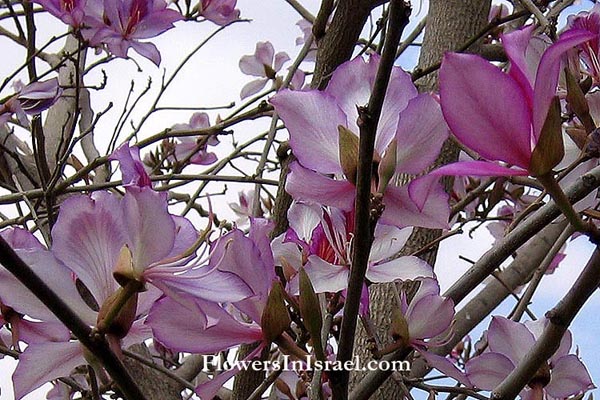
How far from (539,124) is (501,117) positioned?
0.02 m

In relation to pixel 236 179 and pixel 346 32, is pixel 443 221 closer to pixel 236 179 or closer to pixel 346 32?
pixel 346 32

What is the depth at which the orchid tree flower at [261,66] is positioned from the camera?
5.60 ft

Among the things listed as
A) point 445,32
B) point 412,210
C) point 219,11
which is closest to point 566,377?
point 412,210

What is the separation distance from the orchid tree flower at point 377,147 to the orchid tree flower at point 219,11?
106 centimetres

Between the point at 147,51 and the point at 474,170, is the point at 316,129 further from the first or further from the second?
the point at 147,51

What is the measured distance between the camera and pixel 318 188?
0.47m

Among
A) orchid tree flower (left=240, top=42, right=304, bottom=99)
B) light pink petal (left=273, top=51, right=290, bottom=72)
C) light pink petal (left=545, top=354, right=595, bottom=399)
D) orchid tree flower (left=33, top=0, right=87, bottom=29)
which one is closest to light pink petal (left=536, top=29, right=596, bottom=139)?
light pink petal (left=545, top=354, right=595, bottom=399)

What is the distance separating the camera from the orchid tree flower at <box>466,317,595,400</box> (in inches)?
24.1

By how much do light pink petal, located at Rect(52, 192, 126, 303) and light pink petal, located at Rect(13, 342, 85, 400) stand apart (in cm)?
5

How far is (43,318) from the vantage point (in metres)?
0.43

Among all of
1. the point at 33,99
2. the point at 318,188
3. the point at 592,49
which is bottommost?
the point at 318,188

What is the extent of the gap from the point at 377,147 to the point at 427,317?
0.13 m

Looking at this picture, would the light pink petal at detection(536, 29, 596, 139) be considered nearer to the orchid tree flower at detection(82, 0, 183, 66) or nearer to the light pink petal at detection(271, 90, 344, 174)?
the light pink petal at detection(271, 90, 344, 174)

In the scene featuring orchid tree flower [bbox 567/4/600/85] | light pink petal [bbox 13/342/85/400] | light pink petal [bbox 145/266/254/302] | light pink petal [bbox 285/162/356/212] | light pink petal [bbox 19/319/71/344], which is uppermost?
orchid tree flower [bbox 567/4/600/85]
